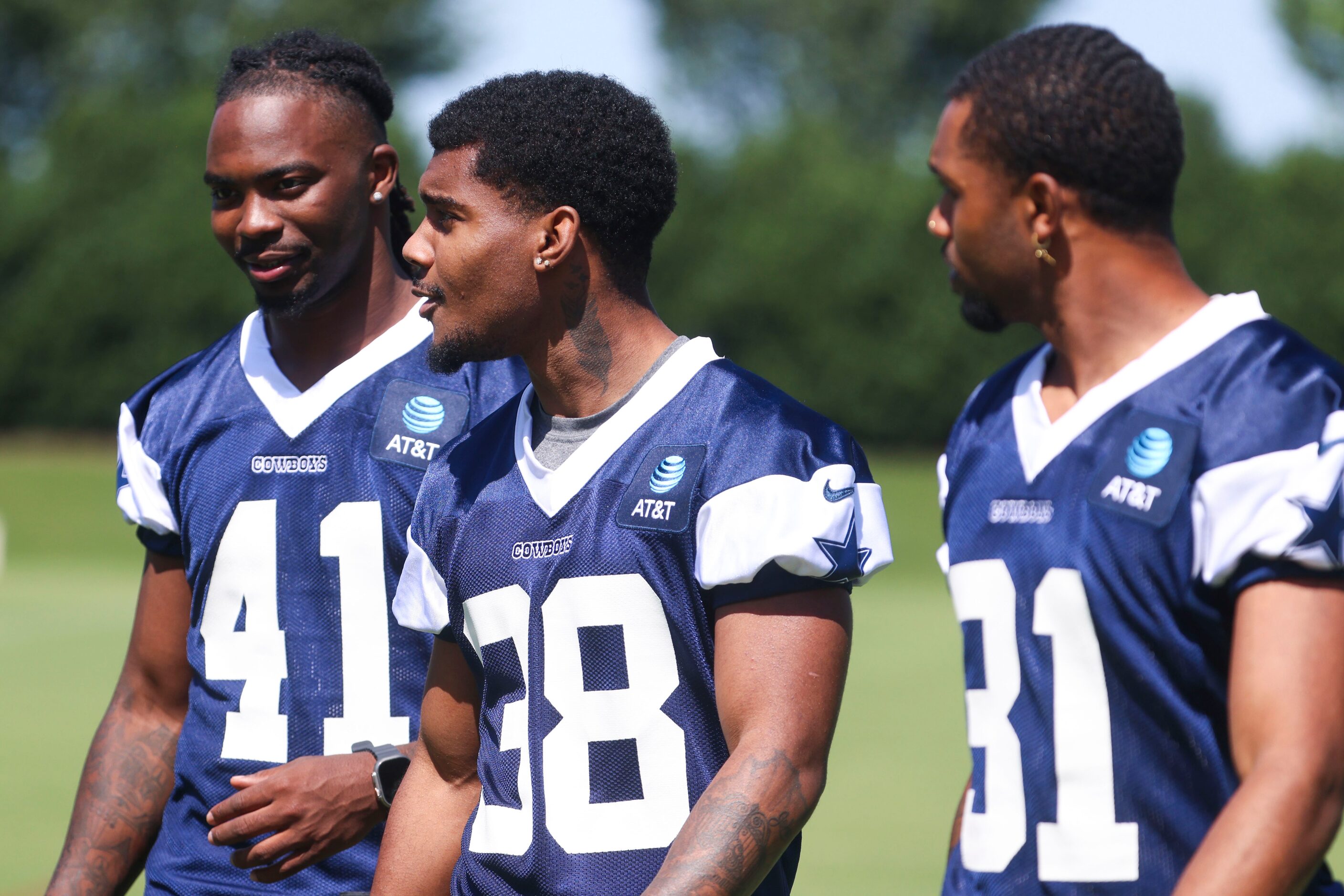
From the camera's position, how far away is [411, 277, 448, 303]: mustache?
2.84 m

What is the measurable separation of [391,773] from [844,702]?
26.7ft

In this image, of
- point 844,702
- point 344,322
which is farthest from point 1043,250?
point 844,702

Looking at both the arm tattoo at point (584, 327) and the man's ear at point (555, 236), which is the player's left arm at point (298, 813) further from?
the man's ear at point (555, 236)

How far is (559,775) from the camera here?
104 inches

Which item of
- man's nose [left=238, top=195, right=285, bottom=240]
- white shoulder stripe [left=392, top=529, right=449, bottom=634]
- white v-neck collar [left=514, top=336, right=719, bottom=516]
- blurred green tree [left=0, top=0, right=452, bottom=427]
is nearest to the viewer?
white v-neck collar [left=514, top=336, right=719, bottom=516]

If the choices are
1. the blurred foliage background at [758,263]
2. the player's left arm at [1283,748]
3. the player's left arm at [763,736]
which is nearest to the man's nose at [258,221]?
the player's left arm at [763,736]

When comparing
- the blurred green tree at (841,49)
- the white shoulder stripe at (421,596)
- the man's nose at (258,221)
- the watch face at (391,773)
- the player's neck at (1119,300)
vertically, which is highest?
the blurred green tree at (841,49)

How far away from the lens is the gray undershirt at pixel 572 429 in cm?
281

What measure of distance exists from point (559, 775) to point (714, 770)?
24 cm

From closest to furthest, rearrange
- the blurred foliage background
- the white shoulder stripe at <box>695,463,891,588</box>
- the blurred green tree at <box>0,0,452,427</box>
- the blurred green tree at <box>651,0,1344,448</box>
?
1. the white shoulder stripe at <box>695,463,891,588</box>
2. the blurred green tree at <box>651,0,1344,448</box>
3. the blurred foliage background
4. the blurred green tree at <box>0,0,452,427</box>

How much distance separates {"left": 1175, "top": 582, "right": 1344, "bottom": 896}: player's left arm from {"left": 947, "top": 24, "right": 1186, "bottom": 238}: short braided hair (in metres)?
0.59

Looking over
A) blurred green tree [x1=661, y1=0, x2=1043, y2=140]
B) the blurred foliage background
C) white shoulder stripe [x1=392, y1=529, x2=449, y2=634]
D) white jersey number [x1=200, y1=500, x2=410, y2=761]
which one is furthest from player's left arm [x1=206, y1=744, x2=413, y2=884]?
blurred green tree [x1=661, y1=0, x2=1043, y2=140]

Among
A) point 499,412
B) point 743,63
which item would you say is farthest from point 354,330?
point 743,63

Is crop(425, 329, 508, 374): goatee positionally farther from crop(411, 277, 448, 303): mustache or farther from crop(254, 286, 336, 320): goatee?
crop(254, 286, 336, 320): goatee
